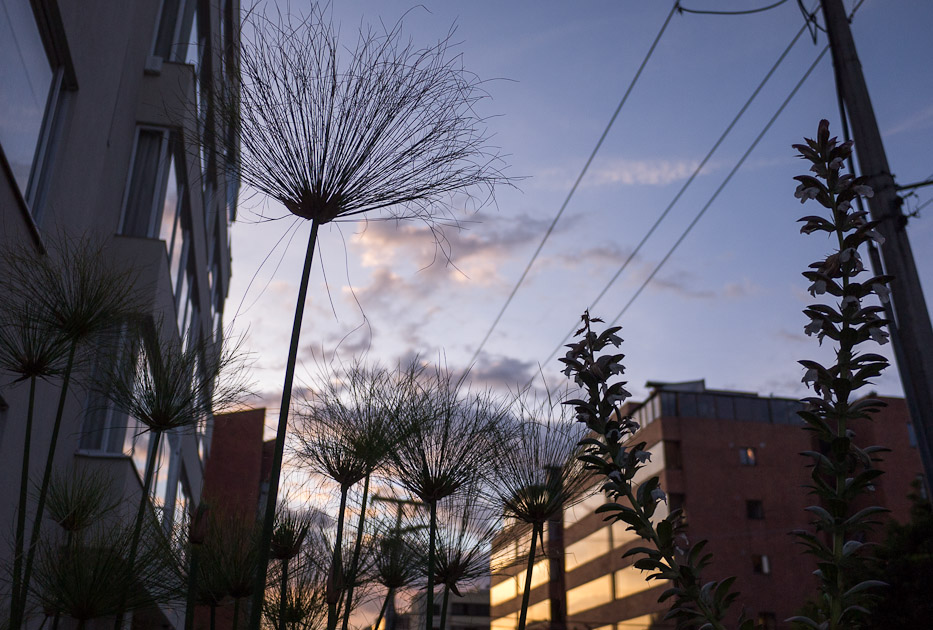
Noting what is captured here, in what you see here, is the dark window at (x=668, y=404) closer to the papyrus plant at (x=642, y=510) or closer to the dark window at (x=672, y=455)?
the dark window at (x=672, y=455)

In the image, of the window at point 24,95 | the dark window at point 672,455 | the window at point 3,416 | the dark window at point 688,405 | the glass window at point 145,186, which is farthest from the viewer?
the dark window at point 688,405

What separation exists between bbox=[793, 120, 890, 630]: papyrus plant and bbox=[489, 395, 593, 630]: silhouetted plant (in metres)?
1.49

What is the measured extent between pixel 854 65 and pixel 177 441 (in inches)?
479

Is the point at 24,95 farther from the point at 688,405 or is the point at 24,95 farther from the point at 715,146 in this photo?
the point at 688,405

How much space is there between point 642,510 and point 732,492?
51144 mm

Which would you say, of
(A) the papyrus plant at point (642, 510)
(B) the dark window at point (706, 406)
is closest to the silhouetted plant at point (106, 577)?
(A) the papyrus plant at point (642, 510)

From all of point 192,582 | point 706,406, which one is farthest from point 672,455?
point 192,582

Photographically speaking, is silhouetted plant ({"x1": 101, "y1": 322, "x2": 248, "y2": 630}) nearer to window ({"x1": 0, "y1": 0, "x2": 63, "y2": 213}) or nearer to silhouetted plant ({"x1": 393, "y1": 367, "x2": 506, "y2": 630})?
silhouetted plant ({"x1": 393, "y1": 367, "x2": 506, "y2": 630})

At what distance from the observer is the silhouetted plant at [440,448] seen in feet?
10.9

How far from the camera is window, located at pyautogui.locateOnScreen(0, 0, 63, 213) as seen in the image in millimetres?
5457

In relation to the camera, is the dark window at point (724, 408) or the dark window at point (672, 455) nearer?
the dark window at point (672, 455)

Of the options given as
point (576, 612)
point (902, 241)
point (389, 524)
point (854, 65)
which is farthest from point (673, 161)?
point (576, 612)

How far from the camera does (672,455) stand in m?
50.1

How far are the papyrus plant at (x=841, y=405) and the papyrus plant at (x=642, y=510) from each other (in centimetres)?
20
